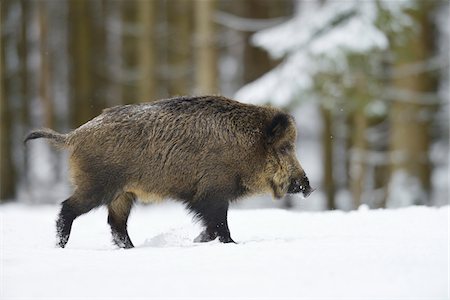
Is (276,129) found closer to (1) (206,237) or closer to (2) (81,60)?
(1) (206,237)

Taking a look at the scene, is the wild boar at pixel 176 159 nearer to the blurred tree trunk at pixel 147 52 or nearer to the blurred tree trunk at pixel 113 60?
the blurred tree trunk at pixel 147 52

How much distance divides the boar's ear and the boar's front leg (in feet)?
2.64

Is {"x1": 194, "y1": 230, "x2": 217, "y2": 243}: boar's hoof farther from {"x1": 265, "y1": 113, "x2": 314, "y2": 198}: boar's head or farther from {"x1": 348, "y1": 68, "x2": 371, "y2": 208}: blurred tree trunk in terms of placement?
{"x1": 348, "y1": 68, "x2": 371, "y2": 208}: blurred tree trunk

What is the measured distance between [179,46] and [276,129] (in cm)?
2030

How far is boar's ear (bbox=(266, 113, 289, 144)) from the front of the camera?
6.84 metres

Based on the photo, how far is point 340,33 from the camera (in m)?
13.8

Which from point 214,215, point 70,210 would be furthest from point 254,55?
point 70,210

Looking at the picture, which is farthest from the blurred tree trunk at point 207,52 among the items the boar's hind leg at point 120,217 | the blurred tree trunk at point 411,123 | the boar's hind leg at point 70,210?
the boar's hind leg at point 70,210

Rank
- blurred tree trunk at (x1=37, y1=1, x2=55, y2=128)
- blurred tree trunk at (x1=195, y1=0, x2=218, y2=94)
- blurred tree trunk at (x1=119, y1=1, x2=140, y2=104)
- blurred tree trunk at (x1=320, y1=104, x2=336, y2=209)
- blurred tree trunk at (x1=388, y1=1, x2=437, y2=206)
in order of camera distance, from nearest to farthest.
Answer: blurred tree trunk at (x1=388, y1=1, x2=437, y2=206) → blurred tree trunk at (x1=195, y1=0, x2=218, y2=94) → blurred tree trunk at (x1=320, y1=104, x2=336, y2=209) → blurred tree trunk at (x1=37, y1=1, x2=55, y2=128) → blurred tree trunk at (x1=119, y1=1, x2=140, y2=104)

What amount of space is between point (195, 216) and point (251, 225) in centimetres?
154

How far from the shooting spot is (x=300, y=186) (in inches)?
275

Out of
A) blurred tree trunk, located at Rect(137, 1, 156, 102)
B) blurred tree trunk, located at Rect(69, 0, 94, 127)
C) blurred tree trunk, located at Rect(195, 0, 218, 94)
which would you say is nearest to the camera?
blurred tree trunk, located at Rect(195, 0, 218, 94)

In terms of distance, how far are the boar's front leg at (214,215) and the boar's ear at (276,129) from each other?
0.80 meters

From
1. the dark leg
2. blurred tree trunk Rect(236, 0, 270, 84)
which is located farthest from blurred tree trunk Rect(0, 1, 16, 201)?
the dark leg
